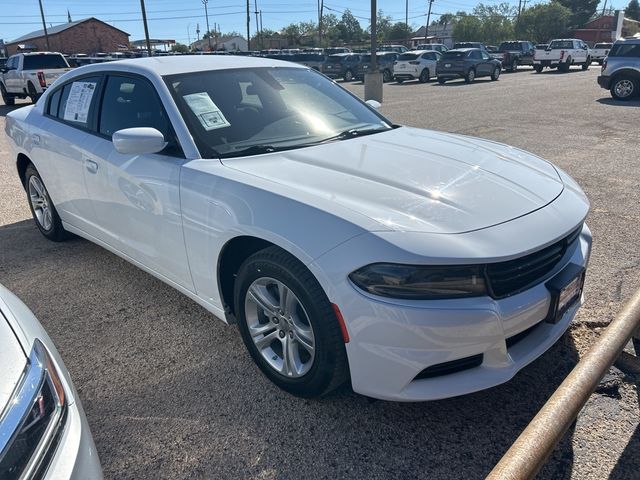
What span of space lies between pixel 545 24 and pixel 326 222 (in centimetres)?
9199

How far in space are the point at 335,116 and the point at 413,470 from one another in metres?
2.32

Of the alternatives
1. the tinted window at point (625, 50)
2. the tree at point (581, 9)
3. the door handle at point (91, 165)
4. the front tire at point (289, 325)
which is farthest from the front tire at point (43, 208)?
the tree at point (581, 9)

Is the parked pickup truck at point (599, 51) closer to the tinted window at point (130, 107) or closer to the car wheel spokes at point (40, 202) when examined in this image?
the car wheel spokes at point (40, 202)

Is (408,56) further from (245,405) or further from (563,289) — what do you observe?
(245,405)

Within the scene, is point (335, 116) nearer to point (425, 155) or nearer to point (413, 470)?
point (425, 155)

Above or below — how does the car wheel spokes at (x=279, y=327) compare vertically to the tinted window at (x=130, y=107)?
below

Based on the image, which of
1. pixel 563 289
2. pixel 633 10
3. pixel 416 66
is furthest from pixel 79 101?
pixel 633 10

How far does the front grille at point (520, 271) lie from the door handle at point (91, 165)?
2.80 m

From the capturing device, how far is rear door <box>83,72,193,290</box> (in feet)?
10.1

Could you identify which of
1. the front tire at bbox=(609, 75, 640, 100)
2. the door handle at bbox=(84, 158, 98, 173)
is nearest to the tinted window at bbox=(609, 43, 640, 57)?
the front tire at bbox=(609, 75, 640, 100)

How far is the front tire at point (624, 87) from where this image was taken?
595 inches

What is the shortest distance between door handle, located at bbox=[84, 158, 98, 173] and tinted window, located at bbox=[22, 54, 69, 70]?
683 inches

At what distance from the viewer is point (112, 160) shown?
3492 millimetres

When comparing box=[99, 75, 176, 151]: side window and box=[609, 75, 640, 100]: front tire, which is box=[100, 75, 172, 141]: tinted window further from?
box=[609, 75, 640, 100]: front tire
